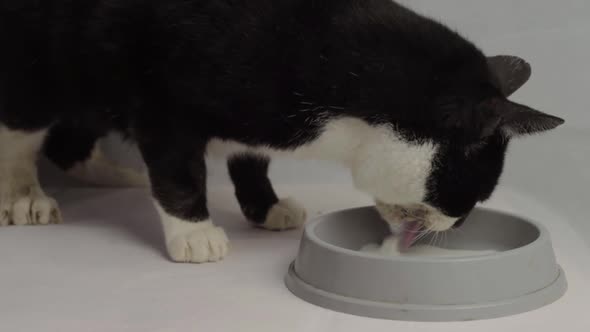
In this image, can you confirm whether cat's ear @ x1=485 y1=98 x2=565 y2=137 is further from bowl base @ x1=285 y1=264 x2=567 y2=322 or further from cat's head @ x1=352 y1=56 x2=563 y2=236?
bowl base @ x1=285 y1=264 x2=567 y2=322

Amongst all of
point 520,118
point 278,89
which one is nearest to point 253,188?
point 278,89

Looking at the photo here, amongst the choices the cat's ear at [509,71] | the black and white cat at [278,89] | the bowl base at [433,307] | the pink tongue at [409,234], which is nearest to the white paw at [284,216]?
the black and white cat at [278,89]

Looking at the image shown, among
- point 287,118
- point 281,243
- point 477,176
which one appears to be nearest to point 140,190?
point 281,243

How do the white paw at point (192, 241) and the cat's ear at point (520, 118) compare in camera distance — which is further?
the white paw at point (192, 241)

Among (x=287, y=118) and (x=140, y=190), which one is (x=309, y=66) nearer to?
(x=287, y=118)

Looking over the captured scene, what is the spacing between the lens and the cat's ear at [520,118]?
147 cm

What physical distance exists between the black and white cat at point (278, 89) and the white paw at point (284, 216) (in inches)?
8.3

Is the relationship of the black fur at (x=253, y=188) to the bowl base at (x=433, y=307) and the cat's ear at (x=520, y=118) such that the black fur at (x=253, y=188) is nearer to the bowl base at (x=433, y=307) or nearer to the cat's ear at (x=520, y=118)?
the bowl base at (x=433, y=307)

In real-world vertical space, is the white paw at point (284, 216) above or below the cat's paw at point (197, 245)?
below

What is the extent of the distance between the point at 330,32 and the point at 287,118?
0.59 ft

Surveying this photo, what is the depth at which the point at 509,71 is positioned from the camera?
170cm

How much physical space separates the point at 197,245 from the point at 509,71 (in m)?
0.70

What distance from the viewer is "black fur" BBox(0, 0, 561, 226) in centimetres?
155

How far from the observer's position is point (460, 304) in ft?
4.74
